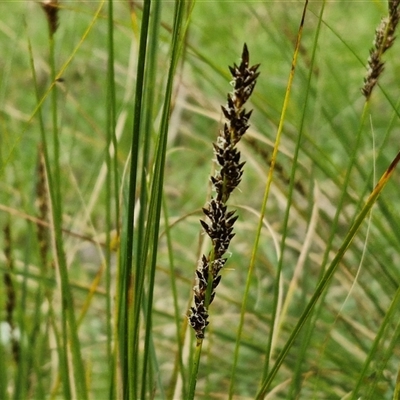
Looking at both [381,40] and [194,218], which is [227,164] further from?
[194,218]

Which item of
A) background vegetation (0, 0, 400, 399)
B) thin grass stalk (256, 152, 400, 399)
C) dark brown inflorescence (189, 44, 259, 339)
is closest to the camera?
dark brown inflorescence (189, 44, 259, 339)

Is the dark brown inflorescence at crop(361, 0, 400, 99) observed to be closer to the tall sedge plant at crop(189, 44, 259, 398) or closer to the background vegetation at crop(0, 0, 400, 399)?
the background vegetation at crop(0, 0, 400, 399)

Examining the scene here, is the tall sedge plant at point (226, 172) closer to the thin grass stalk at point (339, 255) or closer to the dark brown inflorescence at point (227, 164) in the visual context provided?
the dark brown inflorescence at point (227, 164)

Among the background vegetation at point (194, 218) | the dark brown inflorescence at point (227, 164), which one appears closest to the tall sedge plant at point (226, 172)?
the dark brown inflorescence at point (227, 164)

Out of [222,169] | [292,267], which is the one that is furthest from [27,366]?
[292,267]

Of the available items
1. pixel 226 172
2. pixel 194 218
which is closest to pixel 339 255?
pixel 226 172

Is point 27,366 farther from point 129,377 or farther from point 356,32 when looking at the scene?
point 356,32

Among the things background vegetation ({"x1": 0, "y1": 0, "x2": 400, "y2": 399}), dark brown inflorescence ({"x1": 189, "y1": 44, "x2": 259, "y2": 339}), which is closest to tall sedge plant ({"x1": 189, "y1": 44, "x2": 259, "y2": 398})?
dark brown inflorescence ({"x1": 189, "y1": 44, "x2": 259, "y2": 339})

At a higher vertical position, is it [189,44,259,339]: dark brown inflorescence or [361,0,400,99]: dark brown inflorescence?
[361,0,400,99]: dark brown inflorescence
